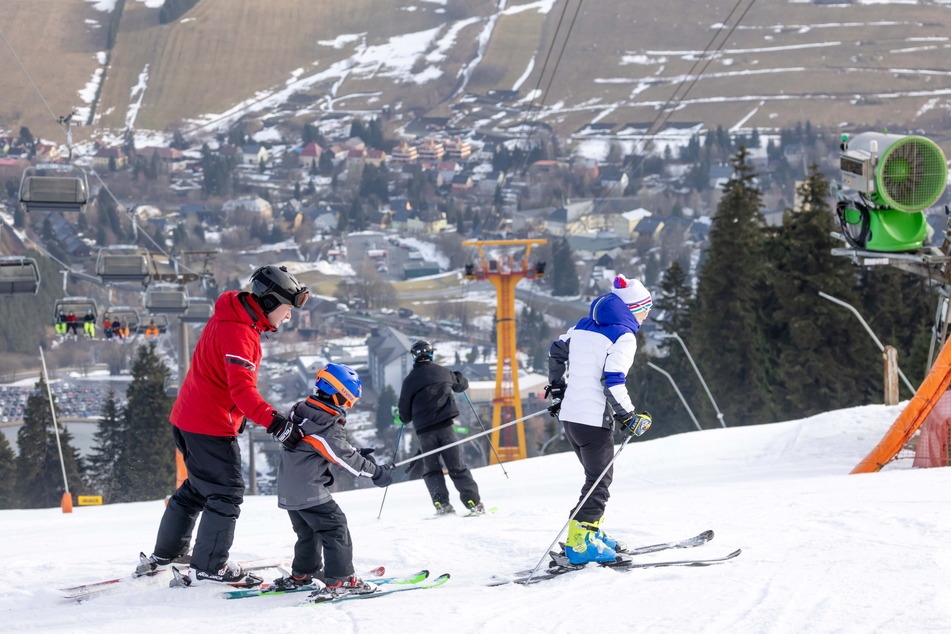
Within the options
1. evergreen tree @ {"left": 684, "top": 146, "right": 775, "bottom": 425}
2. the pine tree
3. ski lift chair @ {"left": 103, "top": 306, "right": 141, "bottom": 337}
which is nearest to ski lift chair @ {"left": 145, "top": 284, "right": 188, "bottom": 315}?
ski lift chair @ {"left": 103, "top": 306, "right": 141, "bottom": 337}

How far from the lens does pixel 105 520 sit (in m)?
11.9

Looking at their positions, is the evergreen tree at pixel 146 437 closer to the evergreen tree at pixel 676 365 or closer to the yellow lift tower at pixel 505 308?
the yellow lift tower at pixel 505 308

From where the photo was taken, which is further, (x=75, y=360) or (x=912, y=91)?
(x=912, y=91)

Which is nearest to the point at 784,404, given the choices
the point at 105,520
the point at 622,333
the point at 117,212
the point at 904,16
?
the point at 105,520

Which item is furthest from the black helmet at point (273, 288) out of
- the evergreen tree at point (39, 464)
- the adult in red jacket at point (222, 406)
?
the evergreen tree at point (39, 464)

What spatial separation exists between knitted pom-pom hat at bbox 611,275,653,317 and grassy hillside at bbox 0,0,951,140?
143m

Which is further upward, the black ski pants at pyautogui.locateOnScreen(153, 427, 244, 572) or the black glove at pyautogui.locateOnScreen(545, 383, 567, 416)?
the black glove at pyautogui.locateOnScreen(545, 383, 567, 416)

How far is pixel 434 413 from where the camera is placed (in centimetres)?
857

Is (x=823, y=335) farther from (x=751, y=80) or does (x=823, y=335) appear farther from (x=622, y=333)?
(x=751, y=80)

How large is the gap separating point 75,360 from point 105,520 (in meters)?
93.8

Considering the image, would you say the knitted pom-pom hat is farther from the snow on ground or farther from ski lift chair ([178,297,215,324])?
ski lift chair ([178,297,215,324])

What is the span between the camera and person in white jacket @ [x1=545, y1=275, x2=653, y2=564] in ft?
18.6

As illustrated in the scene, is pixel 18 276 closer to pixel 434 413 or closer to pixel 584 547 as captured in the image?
pixel 434 413

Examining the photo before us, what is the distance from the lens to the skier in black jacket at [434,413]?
850 centimetres
